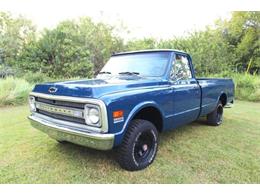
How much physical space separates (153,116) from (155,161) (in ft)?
2.19

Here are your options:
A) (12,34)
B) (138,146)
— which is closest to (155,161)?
(138,146)

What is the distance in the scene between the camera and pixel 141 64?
12.8 ft

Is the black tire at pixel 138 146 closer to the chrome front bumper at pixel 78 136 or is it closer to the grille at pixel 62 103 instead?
the chrome front bumper at pixel 78 136

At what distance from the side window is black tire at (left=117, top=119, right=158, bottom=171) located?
1087 millimetres

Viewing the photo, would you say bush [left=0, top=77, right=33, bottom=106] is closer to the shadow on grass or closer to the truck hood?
the shadow on grass

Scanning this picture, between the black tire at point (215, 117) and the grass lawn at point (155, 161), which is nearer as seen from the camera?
the grass lawn at point (155, 161)

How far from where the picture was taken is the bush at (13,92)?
786 centimetres

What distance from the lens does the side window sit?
3830 millimetres

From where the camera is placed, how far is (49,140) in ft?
13.8

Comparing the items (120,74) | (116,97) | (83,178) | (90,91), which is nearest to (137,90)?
(116,97)

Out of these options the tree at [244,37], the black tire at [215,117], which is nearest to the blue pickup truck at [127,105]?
the black tire at [215,117]

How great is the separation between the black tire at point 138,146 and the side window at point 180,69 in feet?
3.57

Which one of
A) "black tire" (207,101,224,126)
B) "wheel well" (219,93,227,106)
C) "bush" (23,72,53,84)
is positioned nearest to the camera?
"black tire" (207,101,224,126)

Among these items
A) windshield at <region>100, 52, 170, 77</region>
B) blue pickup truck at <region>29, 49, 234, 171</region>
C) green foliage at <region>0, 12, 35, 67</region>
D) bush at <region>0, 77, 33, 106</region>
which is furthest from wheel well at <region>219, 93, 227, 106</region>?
green foliage at <region>0, 12, 35, 67</region>
